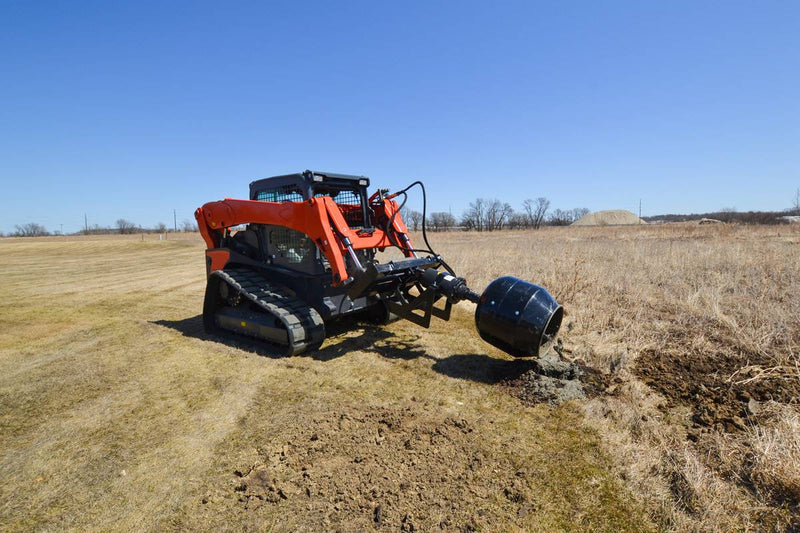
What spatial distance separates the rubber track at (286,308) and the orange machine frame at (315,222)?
24.6 inches

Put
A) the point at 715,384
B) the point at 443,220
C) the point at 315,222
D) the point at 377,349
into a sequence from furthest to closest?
the point at 443,220, the point at 377,349, the point at 315,222, the point at 715,384

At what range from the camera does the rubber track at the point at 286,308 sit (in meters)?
5.07

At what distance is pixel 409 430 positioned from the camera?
10.9 feet

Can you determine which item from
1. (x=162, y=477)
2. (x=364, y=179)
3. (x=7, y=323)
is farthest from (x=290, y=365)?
(x=7, y=323)

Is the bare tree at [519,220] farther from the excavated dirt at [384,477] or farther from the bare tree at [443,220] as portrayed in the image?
the excavated dirt at [384,477]

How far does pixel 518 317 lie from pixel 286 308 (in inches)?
120

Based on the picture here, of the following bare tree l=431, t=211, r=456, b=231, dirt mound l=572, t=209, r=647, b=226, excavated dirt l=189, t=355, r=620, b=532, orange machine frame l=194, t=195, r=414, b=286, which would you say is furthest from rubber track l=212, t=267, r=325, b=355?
dirt mound l=572, t=209, r=647, b=226

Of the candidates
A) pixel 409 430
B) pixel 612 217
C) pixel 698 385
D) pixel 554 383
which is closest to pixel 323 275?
pixel 409 430

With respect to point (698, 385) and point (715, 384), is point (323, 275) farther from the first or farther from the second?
point (715, 384)

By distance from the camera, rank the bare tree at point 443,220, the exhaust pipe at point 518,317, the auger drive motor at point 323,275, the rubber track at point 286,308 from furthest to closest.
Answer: the bare tree at point 443,220 < the rubber track at point 286,308 < the auger drive motor at point 323,275 < the exhaust pipe at point 518,317

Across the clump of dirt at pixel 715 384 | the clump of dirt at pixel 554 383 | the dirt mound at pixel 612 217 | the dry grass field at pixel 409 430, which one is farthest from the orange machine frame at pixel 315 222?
the dirt mound at pixel 612 217

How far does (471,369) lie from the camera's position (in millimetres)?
4770

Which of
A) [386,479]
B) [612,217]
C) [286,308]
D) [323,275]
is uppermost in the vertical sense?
[612,217]

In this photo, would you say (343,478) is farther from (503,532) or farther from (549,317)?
(549,317)
